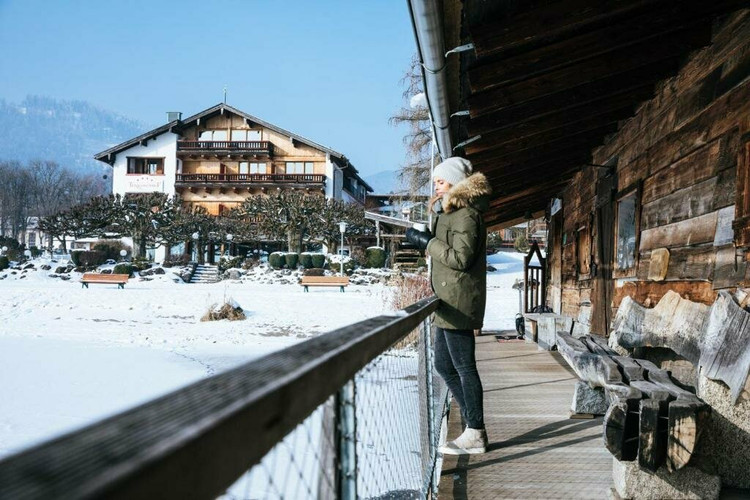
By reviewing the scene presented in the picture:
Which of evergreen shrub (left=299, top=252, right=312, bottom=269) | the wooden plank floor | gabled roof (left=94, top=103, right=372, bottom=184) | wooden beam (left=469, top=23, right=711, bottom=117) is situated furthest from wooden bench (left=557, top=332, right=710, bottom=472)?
gabled roof (left=94, top=103, right=372, bottom=184)

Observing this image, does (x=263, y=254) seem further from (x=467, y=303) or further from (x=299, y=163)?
(x=467, y=303)

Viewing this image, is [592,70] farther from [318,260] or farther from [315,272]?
[318,260]

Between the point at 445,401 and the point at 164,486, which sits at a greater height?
the point at 164,486

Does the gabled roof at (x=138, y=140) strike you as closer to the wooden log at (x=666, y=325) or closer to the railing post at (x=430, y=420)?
the wooden log at (x=666, y=325)

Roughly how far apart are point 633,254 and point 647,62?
1.99 meters

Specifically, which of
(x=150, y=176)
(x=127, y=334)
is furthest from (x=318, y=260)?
(x=150, y=176)

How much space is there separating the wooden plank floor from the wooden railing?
2.57 m

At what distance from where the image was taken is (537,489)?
3316 mm

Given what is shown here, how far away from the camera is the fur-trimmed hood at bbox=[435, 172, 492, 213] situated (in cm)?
384

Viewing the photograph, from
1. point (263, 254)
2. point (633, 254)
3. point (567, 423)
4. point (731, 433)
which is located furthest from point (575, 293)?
point (263, 254)

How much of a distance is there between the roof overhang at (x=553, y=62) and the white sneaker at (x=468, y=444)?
213 centimetres

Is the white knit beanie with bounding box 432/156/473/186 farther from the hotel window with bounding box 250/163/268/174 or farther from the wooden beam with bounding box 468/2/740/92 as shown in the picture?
the hotel window with bounding box 250/163/268/174

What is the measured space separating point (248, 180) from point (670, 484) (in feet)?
137

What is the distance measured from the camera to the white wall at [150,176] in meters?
44.0
